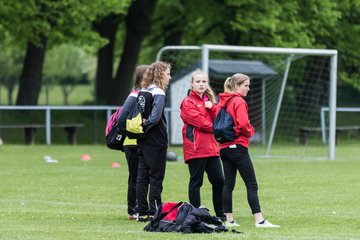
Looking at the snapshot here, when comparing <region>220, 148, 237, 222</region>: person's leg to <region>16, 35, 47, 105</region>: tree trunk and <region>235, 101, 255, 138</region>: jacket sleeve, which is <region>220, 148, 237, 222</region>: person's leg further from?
<region>16, 35, 47, 105</region>: tree trunk

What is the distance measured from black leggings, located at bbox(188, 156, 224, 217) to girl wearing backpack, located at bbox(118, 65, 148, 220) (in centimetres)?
77

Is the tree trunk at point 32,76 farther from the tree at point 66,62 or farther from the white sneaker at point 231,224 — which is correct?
the tree at point 66,62

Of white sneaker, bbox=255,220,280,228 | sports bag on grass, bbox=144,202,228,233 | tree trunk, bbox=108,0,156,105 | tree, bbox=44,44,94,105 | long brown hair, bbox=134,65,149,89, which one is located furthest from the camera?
tree, bbox=44,44,94,105

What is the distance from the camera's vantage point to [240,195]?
14859 millimetres

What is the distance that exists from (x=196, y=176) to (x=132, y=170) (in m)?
0.94

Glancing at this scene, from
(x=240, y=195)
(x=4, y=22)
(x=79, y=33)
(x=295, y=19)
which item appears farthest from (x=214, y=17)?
(x=240, y=195)

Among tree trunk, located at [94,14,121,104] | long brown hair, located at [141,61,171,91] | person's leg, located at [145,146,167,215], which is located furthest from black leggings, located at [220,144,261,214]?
tree trunk, located at [94,14,121,104]

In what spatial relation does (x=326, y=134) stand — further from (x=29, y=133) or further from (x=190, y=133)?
(x=190, y=133)

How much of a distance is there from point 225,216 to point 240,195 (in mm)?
3366

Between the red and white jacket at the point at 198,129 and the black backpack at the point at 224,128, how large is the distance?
37cm

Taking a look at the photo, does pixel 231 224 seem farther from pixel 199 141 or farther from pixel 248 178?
pixel 199 141

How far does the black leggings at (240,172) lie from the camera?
11.0 metres

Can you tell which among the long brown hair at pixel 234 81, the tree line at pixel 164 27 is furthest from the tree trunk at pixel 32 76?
the long brown hair at pixel 234 81

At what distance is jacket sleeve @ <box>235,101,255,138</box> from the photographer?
35.8 feet
